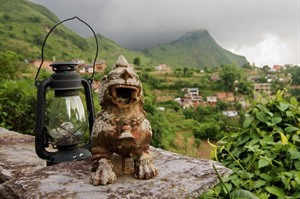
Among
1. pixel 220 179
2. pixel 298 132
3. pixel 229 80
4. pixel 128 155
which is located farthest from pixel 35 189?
pixel 229 80

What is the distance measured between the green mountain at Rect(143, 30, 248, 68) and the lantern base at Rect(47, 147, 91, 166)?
7173 centimetres

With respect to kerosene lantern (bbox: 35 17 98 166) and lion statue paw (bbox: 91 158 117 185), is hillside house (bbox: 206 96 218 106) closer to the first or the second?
kerosene lantern (bbox: 35 17 98 166)

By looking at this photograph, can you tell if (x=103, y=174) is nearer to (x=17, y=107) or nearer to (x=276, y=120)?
(x=276, y=120)

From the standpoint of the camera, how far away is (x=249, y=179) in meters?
1.97

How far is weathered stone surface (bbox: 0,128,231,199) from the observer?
61.9 inches

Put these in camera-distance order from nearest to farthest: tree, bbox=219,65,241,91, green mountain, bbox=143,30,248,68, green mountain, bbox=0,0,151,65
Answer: tree, bbox=219,65,241,91 < green mountain, bbox=0,0,151,65 < green mountain, bbox=143,30,248,68

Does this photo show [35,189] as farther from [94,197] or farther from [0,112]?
[0,112]

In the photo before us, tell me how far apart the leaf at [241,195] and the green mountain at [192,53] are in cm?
7218

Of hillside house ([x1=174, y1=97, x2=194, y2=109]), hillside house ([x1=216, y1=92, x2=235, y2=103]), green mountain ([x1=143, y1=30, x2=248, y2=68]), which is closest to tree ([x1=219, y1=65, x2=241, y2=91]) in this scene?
hillside house ([x1=216, y1=92, x2=235, y2=103])

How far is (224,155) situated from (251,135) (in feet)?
0.87

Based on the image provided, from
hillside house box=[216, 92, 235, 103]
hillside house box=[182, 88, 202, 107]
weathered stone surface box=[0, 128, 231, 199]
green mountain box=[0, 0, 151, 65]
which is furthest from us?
green mountain box=[0, 0, 151, 65]

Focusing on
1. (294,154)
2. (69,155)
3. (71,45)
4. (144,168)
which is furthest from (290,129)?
(71,45)

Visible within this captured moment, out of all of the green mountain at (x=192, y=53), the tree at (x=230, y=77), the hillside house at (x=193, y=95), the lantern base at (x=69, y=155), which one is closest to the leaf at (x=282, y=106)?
the lantern base at (x=69, y=155)

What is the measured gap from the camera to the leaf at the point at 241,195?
176 centimetres
